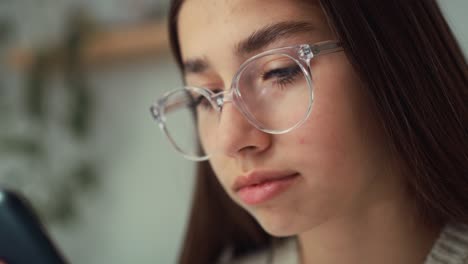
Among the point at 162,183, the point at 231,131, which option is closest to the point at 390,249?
the point at 231,131

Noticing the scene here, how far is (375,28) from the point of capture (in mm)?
614

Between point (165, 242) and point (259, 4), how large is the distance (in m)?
0.93

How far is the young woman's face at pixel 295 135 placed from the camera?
61cm

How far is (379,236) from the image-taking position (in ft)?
2.34

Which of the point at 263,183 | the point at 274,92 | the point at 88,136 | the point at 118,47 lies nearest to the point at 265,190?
the point at 263,183

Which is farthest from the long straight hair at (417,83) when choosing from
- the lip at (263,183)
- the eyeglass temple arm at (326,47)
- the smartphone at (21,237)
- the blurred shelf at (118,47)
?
the blurred shelf at (118,47)

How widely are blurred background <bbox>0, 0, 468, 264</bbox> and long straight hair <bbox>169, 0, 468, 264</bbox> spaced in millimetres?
791

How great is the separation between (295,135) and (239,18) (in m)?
0.16

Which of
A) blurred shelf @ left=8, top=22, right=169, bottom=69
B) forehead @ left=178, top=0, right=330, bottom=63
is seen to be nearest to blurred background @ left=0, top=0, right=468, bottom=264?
blurred shelf @ left=8, top=22, right=169, bottom=69

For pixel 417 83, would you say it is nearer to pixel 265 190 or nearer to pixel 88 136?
pixel 265 190

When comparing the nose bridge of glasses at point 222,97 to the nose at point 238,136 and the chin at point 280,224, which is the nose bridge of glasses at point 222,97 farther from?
the chin at point 280,224

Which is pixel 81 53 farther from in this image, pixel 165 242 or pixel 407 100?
pixel 407 100

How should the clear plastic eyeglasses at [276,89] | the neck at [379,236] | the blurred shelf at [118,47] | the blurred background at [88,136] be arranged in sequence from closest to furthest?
the clear plastic eyeglasses at [276,89] < the neck at [379,236] < the blurred shelf at [118,47] < the blurred background at [88,136]

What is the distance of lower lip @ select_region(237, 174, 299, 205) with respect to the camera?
0.63 m
